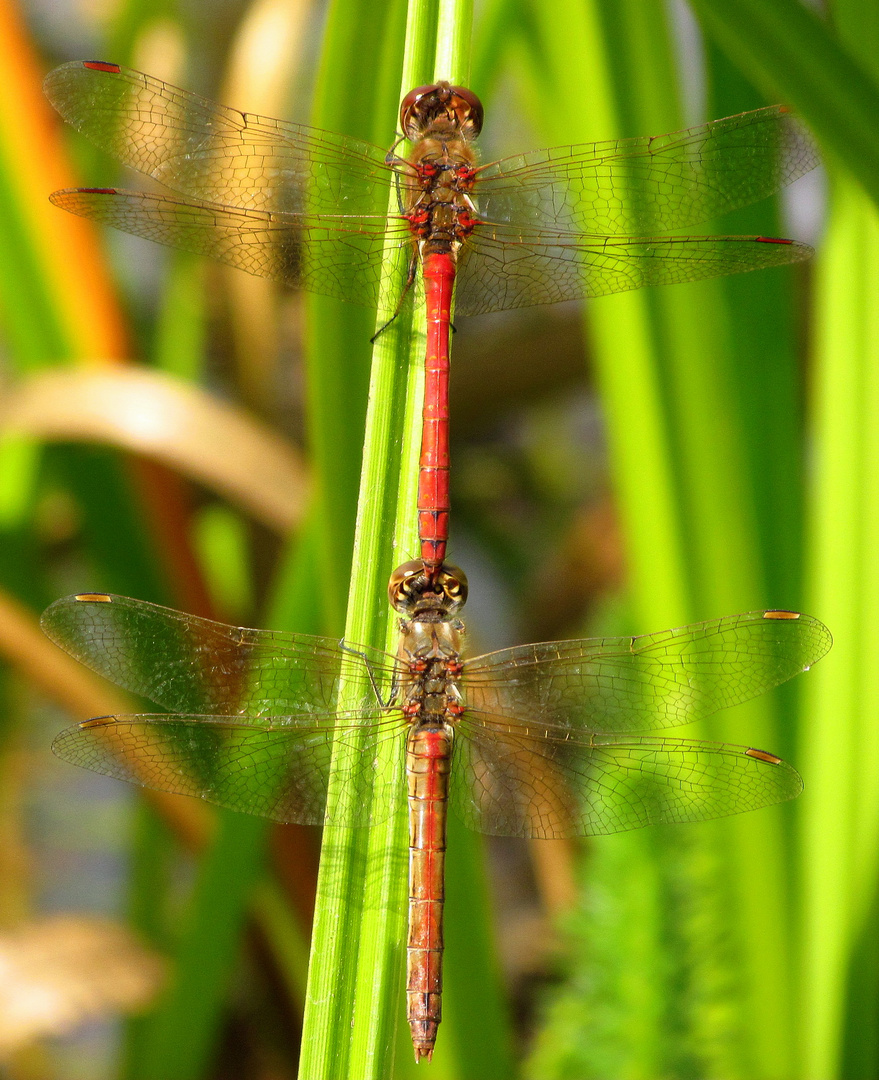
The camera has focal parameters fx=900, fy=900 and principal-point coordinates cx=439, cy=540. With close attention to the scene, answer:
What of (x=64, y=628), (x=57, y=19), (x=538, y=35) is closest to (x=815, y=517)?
(x=538, y=35)

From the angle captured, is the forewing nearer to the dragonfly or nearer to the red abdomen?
the dragonfly

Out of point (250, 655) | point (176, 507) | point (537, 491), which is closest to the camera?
point (250, 655)

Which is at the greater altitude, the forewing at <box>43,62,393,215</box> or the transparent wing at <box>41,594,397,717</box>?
the forewing at <box>43,62,393,215</box>

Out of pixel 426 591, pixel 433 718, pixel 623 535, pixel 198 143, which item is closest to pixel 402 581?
pixel 426 591

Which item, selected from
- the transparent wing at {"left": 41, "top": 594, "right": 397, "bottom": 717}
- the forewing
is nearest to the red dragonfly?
the forewing

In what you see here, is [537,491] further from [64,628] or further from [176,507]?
[64,628]

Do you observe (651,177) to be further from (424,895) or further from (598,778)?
(424,895)

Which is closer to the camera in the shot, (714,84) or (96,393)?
(714,84)
